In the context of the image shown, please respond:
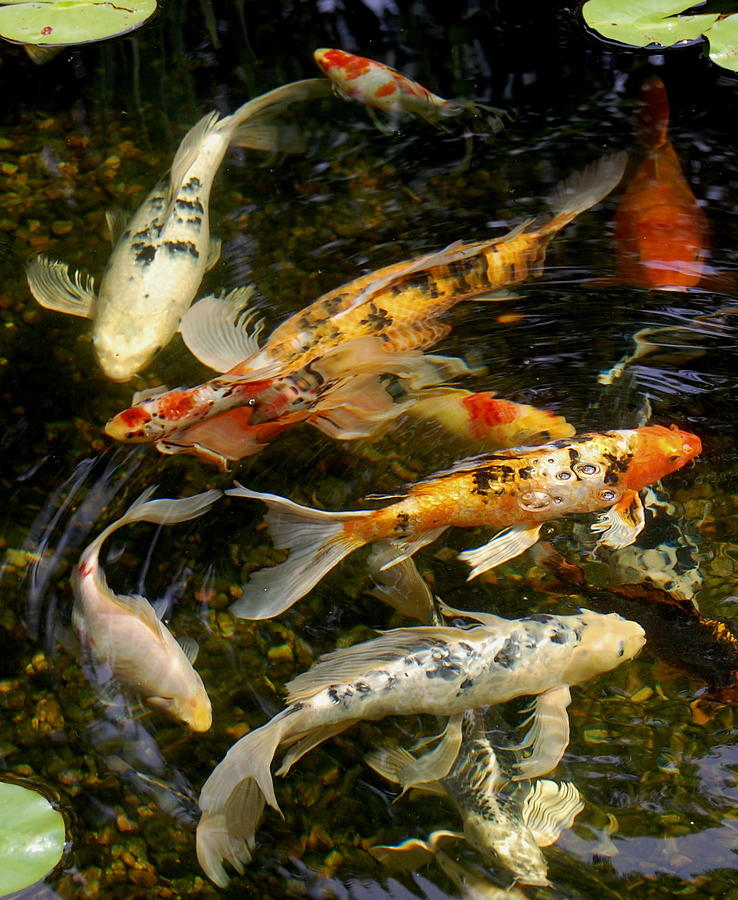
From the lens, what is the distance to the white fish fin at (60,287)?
146 inches

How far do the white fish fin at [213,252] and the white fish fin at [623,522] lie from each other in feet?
6.26

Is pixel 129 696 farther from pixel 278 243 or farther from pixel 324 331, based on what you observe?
pixel 278 243

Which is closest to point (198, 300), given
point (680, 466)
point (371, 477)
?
point (371, 477)

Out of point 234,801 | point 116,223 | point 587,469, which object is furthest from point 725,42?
point 234,801

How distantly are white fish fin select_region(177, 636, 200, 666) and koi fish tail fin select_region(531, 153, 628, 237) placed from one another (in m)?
2.11

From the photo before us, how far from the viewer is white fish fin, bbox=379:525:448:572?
305 centimetres

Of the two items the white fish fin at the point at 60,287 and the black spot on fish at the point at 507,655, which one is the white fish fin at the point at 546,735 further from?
the white fish fin at the point at 60,287

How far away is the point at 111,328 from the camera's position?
3.57 meters

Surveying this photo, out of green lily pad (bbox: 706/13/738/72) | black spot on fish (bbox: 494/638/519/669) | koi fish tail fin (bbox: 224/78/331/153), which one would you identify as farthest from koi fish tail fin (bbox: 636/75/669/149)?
black spot on fish (bbox: 494/638/519/669)

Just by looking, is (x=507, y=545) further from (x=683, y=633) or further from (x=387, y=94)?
(x=387, y=94)

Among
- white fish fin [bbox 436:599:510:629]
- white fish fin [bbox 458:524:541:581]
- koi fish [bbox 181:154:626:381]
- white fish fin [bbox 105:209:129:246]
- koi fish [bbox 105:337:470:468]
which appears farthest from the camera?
white fish fin [bbox 105:209:129:246]

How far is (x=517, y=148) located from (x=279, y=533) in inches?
90.5

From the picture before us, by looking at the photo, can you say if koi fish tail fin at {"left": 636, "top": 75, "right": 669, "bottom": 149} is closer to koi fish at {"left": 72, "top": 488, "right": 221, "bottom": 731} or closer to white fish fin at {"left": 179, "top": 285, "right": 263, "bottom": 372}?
white fish fin at {"left": 179, "top": 285, "right": 263, "bottom": 372}

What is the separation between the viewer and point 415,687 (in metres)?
2.78
